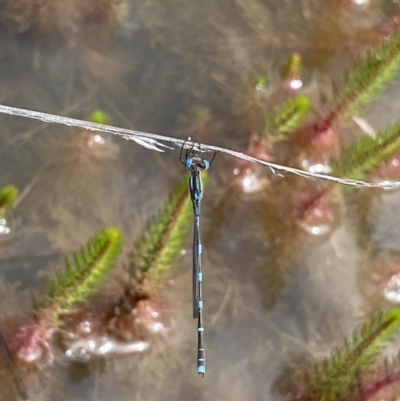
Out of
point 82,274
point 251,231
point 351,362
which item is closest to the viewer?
point 82,274

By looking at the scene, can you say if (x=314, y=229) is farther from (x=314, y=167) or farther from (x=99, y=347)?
(x=99, y=347)

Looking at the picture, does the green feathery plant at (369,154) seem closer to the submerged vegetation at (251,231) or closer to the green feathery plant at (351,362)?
the submerged vegetation at (251,231)

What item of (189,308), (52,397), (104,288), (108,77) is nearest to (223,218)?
(189,308)

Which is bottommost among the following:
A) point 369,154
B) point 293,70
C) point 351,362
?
point 351,362

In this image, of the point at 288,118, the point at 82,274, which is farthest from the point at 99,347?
the point at 288,118

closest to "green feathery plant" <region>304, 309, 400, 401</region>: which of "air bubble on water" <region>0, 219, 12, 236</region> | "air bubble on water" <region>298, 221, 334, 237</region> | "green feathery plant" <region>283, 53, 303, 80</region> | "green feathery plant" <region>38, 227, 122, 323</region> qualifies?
"air bubble on water" <region>298, 221, 334, 237</region>

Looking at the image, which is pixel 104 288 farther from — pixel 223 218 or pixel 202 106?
pixel 202 106
